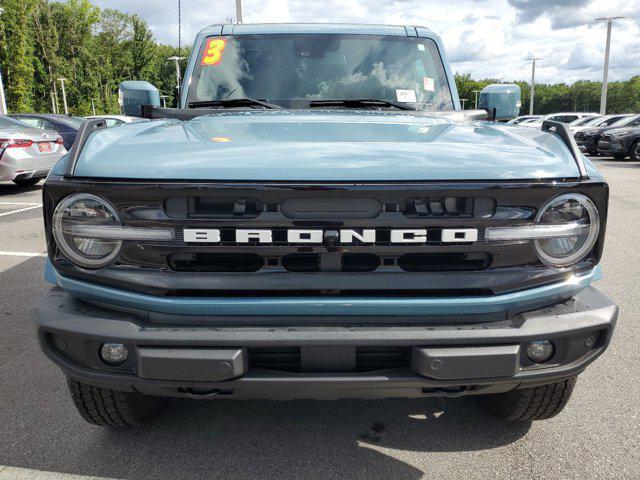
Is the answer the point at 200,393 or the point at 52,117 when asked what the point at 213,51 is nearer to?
the point at 200,393

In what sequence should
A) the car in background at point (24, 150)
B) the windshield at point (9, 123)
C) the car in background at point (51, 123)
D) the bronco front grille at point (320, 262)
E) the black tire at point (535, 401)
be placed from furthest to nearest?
1. the car in background at point (51, 123)
2. the windshield at point (9, 123)
3. the car in background at point (24, 150)
4. the black tire at point (535, 401)
5. the bronco front grille at point (320, 262)

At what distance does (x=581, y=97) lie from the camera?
9950 centimetres

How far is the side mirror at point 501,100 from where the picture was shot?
142 inches

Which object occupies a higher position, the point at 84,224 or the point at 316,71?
the point at 316,71

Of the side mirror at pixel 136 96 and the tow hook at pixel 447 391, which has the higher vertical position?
the side mirror at pixel 136 96

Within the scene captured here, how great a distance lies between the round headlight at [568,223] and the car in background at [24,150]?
9844 millimetres

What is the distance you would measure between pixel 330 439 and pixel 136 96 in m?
2.46

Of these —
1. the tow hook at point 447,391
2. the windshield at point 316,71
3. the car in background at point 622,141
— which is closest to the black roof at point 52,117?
the windshield at point 316,71

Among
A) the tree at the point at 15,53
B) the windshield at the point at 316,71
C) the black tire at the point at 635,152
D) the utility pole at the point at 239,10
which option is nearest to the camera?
the windshield at the point at 316,71

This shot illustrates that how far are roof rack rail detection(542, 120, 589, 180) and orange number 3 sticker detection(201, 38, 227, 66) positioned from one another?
6.64ft

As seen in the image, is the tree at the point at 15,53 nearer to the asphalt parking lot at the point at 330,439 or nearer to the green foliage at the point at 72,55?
the green foliage at the point at 72,55

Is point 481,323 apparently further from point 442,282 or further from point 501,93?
point 501,93

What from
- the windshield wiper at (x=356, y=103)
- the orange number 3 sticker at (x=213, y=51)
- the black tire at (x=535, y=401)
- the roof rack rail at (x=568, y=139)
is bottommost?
the black tire at (x=535, y=401)

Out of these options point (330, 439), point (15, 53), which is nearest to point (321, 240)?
point (330, 439)
